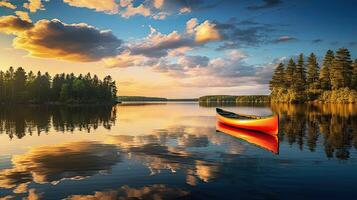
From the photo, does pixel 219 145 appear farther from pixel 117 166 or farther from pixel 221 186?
pixel 221 186

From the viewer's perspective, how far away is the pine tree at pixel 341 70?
346 feet

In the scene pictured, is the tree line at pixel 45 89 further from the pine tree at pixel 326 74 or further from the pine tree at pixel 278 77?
the pine tree at pixel 326 74

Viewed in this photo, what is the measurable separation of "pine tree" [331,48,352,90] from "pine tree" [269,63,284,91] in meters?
30.3

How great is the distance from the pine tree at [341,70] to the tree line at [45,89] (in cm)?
11452

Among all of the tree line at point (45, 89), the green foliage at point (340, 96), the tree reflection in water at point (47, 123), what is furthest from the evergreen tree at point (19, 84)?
the green foliage at point (340, 96)

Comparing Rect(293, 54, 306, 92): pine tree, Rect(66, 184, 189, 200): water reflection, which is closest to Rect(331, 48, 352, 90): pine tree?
Rect(293, 54, 306, 92): pine tree

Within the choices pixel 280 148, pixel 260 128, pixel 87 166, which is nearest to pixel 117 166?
pixel 87 166

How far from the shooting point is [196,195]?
11.8m

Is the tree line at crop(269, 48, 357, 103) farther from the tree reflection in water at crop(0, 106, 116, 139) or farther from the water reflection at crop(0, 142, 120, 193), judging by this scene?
the water reflection at crop(0, 142, 120, 193)

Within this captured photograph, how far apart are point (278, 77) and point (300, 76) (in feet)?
48.3

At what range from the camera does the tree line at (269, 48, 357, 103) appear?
105188 millimetres

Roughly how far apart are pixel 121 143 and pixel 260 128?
617 inches

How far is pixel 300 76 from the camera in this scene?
125438mm

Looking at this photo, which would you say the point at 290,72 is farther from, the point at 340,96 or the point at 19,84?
the point at 19,84
